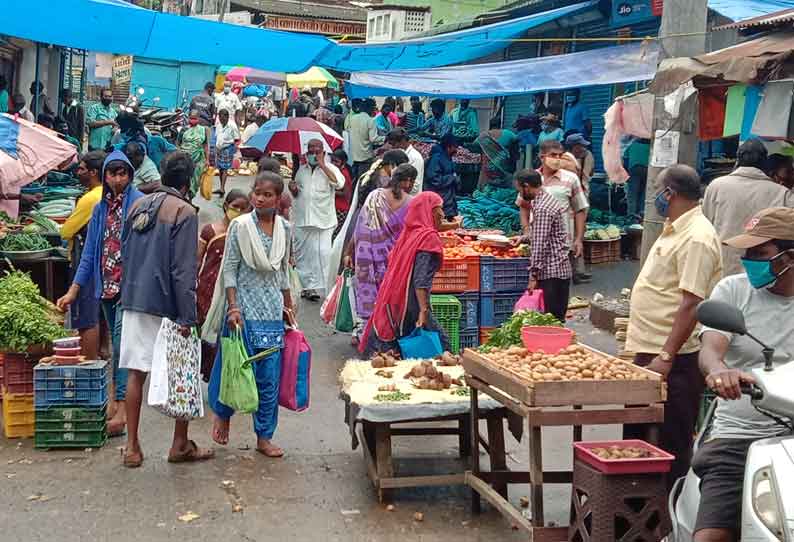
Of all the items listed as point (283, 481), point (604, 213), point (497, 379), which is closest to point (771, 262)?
point (497, 379)

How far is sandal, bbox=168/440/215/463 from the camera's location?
664 centimetres

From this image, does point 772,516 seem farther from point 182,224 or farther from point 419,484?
point 182,224

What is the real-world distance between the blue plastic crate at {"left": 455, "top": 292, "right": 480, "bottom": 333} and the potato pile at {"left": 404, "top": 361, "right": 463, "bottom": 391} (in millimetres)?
3173

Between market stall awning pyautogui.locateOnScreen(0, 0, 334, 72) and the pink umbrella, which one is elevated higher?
market stall awning pyautogui.locateOnScreen(0, 0, 334, 72)

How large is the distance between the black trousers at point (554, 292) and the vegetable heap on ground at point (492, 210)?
22.1ft

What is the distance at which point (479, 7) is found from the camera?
32031 millimetres

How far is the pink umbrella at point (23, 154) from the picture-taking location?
1058cm

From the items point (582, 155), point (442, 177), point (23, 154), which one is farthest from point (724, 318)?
point (442, 177)

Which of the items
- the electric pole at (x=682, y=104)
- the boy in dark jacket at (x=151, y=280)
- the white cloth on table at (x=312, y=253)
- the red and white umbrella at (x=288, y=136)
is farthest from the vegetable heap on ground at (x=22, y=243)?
Answer: the electric pole at (x=682, y=104)

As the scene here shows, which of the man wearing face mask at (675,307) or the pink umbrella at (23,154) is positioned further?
the pink umbrella at (23,154)

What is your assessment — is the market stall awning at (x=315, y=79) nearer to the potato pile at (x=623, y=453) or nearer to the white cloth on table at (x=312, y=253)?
the white cloth on table at (x=312, y=253)

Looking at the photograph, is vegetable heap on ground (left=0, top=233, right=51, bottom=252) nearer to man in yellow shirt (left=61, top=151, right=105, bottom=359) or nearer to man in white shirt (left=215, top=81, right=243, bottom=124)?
man in yellow shirt (left=61, top=151, right=105, bottom=359)

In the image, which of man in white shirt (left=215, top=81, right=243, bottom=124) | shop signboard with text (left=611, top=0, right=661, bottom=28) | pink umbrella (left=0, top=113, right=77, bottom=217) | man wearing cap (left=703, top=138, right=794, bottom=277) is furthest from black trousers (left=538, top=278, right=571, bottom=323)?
man in white shirt (left=215, top=81, right=243, bottom=124)

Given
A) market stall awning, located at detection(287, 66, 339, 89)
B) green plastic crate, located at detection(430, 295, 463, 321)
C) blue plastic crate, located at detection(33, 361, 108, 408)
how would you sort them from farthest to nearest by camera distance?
1. market stall awning, located at detection(287, 66, 339, 89)
2. green plastic crate, located at detection(430, 295, 463, 321)
3. blue plastic crate, located at detection(33, 361, 108, 408)
